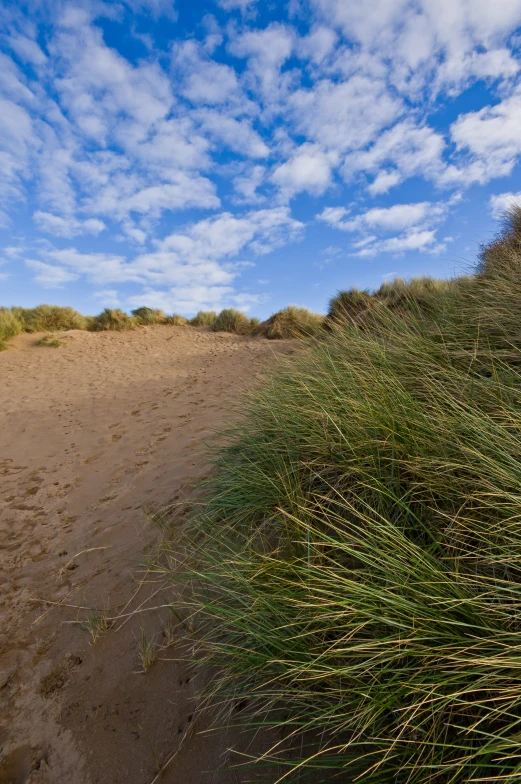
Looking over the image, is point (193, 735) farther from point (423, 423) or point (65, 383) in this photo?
point (65, 383)

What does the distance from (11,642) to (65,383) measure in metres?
8.63

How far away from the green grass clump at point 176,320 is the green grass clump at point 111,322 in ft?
5.64

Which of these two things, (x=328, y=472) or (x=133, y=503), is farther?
(x=133, y=503)

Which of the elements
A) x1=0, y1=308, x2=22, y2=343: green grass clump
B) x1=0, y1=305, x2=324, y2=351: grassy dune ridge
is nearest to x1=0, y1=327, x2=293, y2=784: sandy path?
x1=0, y1=308, x2=22, y2=343: green grass clump

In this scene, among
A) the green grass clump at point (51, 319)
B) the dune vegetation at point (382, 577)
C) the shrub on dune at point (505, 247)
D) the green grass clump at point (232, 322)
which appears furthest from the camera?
the green grass clump at point (232, 322)

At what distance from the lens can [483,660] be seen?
41.6 inches

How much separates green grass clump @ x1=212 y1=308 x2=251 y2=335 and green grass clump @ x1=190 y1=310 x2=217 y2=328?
2.15ft

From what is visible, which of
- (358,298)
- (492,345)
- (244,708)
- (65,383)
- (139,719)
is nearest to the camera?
(244,708)

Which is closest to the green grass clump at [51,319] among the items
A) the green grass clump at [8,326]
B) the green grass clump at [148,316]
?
the green grass clump at [8,326]

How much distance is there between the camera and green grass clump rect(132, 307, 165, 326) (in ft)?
57.2

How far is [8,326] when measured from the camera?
1326 centimetres

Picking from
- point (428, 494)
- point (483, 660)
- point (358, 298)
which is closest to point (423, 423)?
point (428, 494)

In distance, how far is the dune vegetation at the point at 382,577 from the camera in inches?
44.8

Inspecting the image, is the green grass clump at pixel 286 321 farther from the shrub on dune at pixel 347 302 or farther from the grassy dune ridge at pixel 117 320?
the shrub on dune at pixel 347 302
